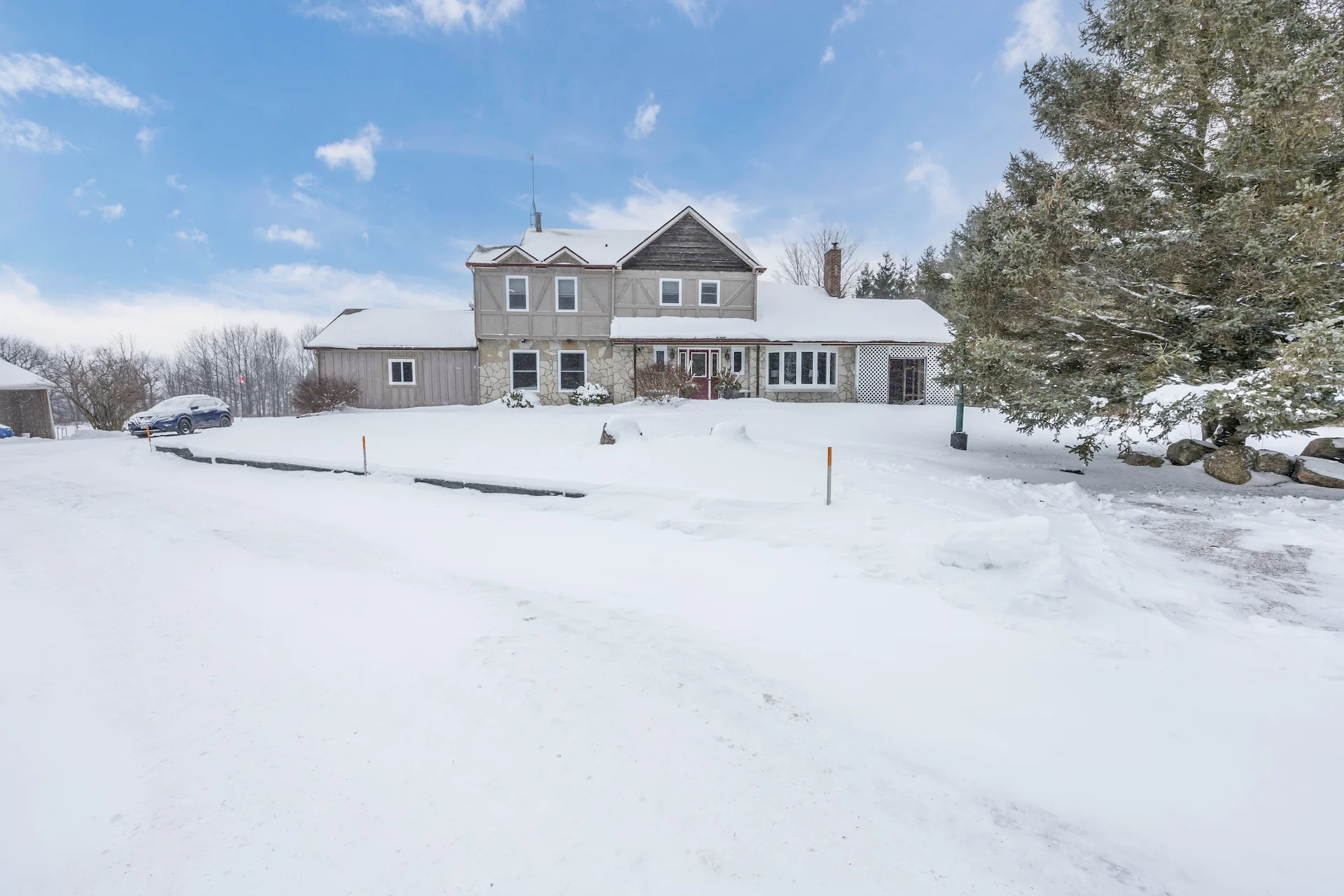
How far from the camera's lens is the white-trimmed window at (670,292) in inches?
954

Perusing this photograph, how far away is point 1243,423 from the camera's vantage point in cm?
873

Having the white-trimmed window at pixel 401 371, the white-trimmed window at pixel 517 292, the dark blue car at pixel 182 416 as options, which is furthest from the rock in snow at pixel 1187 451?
the dark blue car at pixel 182 416

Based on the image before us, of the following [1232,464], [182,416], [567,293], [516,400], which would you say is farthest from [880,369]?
[182,416]

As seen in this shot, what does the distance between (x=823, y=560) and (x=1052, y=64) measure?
13.2m

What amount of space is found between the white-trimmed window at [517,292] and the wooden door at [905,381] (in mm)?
15510

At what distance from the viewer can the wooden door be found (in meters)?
24.3

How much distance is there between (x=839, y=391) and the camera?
2408 centimetres

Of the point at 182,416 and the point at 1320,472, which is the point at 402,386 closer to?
the point at 182,416

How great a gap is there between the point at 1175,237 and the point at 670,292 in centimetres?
1721

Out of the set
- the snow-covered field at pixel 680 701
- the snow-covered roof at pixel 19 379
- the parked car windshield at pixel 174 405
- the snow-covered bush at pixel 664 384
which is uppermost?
the snow-covered roof at pixel 19 379

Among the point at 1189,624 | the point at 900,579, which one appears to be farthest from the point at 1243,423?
the point at 900,579

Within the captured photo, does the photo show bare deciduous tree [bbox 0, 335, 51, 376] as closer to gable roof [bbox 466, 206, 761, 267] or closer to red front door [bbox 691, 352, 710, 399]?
gable roof [bbox 466, 206, 761, 267]

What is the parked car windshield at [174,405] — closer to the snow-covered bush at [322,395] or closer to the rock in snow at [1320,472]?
the snow-covered bush at [322,395]

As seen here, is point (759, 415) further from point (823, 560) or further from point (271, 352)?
point (271, 352)
